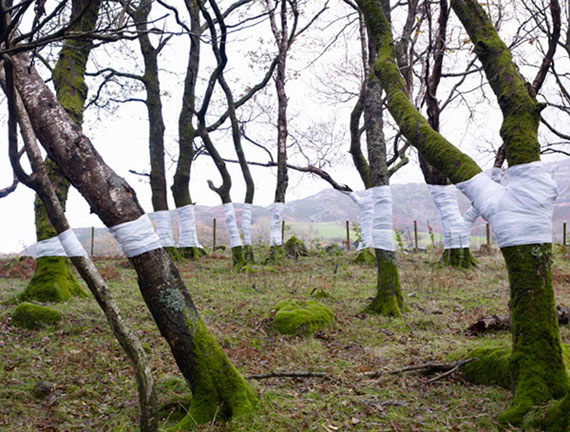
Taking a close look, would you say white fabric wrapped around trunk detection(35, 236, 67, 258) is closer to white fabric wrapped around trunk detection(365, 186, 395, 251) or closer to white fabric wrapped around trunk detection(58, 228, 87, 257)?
white fabric wrapped around trunk detection(58, 228, 87, 257)

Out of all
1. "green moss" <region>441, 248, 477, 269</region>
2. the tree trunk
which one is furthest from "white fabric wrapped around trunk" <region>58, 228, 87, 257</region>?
the tree trunk

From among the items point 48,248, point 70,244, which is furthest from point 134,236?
point 48,248

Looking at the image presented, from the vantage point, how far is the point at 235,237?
512 inches

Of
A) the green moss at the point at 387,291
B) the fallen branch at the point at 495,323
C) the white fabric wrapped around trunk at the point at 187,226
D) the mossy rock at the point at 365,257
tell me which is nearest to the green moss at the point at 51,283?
the green moss at the point at 387,291

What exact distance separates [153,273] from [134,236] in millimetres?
317

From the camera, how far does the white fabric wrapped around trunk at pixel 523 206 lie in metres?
3.24

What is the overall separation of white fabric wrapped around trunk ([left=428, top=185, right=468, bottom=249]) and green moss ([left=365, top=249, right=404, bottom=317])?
590 cm

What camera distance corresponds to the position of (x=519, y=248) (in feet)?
10.7

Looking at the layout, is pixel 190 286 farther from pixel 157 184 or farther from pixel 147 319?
pixel 157 184

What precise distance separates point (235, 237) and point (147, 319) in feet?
21.9

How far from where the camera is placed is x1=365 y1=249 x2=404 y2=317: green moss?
676 cm

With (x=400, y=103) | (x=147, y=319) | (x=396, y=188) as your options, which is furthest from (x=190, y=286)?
(x=396, y=188)

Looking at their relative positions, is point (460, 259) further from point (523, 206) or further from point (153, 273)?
point (153, 273)

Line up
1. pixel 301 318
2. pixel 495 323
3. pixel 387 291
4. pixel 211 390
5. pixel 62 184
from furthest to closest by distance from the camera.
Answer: pixel 62 184 < pixel 387 291 < pixel 301 318 < pixel 495 323 < pixel 211 390
